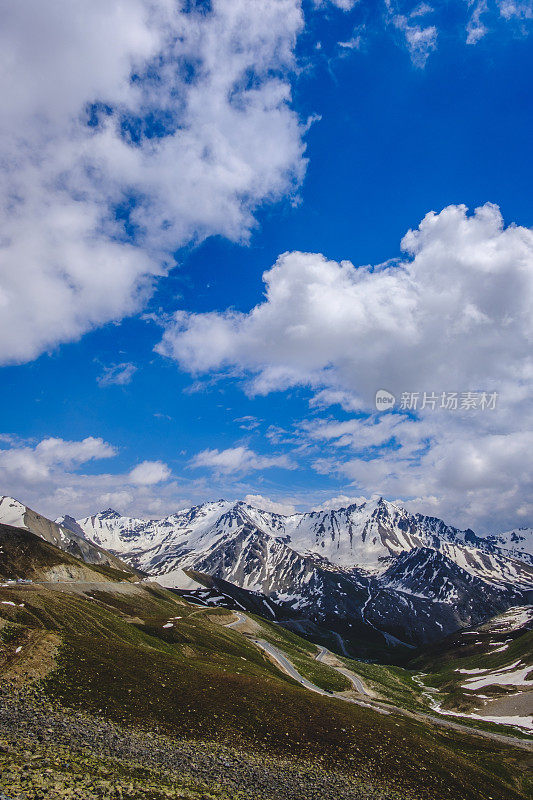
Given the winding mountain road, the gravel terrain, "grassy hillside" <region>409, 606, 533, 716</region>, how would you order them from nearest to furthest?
the gravel terrain < the winding mountain road < "grassy hillside" <region>409, 606, 533, 716</region>

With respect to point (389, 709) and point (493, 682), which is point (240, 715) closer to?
point (389, 709)

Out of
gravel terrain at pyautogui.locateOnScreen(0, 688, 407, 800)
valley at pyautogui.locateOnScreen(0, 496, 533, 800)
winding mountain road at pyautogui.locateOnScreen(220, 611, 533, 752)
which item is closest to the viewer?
gravel terrain at pyautogui.locateOnScreen(0, 688, 407, 800)

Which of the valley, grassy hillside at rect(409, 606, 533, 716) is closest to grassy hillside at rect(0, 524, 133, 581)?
the valley

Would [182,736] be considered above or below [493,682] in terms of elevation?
above

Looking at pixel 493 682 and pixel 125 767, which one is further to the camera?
pixel 493 682

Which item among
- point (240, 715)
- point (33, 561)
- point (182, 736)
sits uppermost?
point (182, 736)

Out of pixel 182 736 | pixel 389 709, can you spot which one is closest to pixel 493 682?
pixel 389 709

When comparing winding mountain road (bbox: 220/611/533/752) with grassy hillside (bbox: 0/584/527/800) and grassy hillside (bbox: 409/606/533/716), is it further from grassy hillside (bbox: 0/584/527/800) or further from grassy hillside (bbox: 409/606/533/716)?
grassy hillside (bbox: 409/606/533/716)

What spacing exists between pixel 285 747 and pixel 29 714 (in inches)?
837

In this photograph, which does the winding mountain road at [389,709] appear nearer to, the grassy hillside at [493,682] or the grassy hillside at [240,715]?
the grassy hillside at [240,715]

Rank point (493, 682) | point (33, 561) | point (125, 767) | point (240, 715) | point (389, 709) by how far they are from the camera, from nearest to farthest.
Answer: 1. point (125, 767)
2. point (240, 715)
3. point (389, 709)
4. point (493, 682)
5. point (33, 561)

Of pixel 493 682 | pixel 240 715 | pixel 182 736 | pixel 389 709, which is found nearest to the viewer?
pixel 182 736

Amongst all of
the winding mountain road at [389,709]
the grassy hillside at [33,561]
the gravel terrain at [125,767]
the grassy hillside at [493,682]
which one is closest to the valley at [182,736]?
the gravel terrain at [125,767]

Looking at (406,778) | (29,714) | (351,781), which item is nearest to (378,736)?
(406,778)
